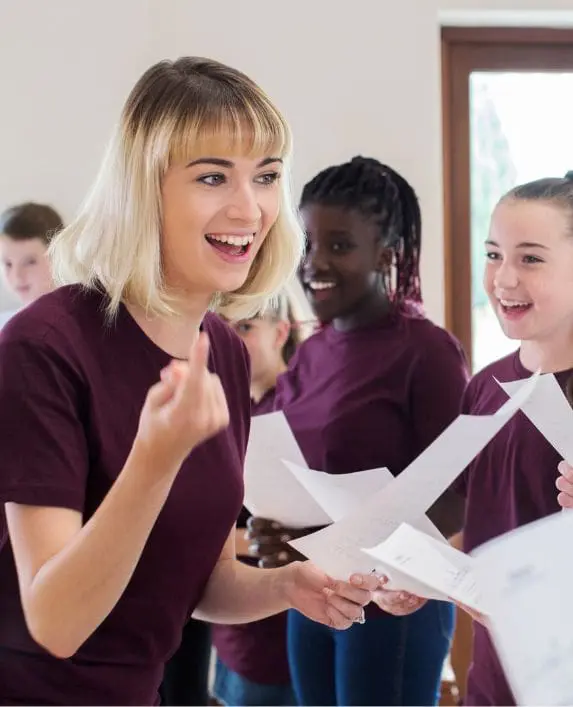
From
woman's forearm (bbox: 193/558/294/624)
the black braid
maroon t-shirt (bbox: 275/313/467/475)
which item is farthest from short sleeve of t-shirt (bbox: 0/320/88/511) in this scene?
the black braid

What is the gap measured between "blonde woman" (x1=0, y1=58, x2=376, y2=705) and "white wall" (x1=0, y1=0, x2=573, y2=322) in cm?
139

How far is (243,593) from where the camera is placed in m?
1.12

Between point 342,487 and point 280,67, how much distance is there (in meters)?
1.64

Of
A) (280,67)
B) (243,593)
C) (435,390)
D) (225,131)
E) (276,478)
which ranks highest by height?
(280,67)

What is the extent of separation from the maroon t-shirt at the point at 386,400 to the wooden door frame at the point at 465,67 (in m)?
0.97

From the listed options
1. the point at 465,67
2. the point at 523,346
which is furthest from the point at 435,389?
the point at 465,67

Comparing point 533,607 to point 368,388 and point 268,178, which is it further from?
point 368,388

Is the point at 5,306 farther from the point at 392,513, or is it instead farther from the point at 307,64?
the point at 392,513

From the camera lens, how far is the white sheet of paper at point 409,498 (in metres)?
0.93

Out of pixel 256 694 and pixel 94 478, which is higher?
pixel 94 478

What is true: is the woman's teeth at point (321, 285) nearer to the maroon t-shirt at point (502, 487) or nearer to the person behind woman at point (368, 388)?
the person behind woman at point (368, 388)

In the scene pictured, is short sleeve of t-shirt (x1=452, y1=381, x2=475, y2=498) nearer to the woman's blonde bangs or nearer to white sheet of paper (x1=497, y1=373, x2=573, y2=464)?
white sheet of paper (x1=497, y1=373, x2=573, y2=464)

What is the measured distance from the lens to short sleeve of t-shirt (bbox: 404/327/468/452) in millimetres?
1558

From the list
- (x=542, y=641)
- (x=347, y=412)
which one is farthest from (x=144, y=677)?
(x=347, y=412)
